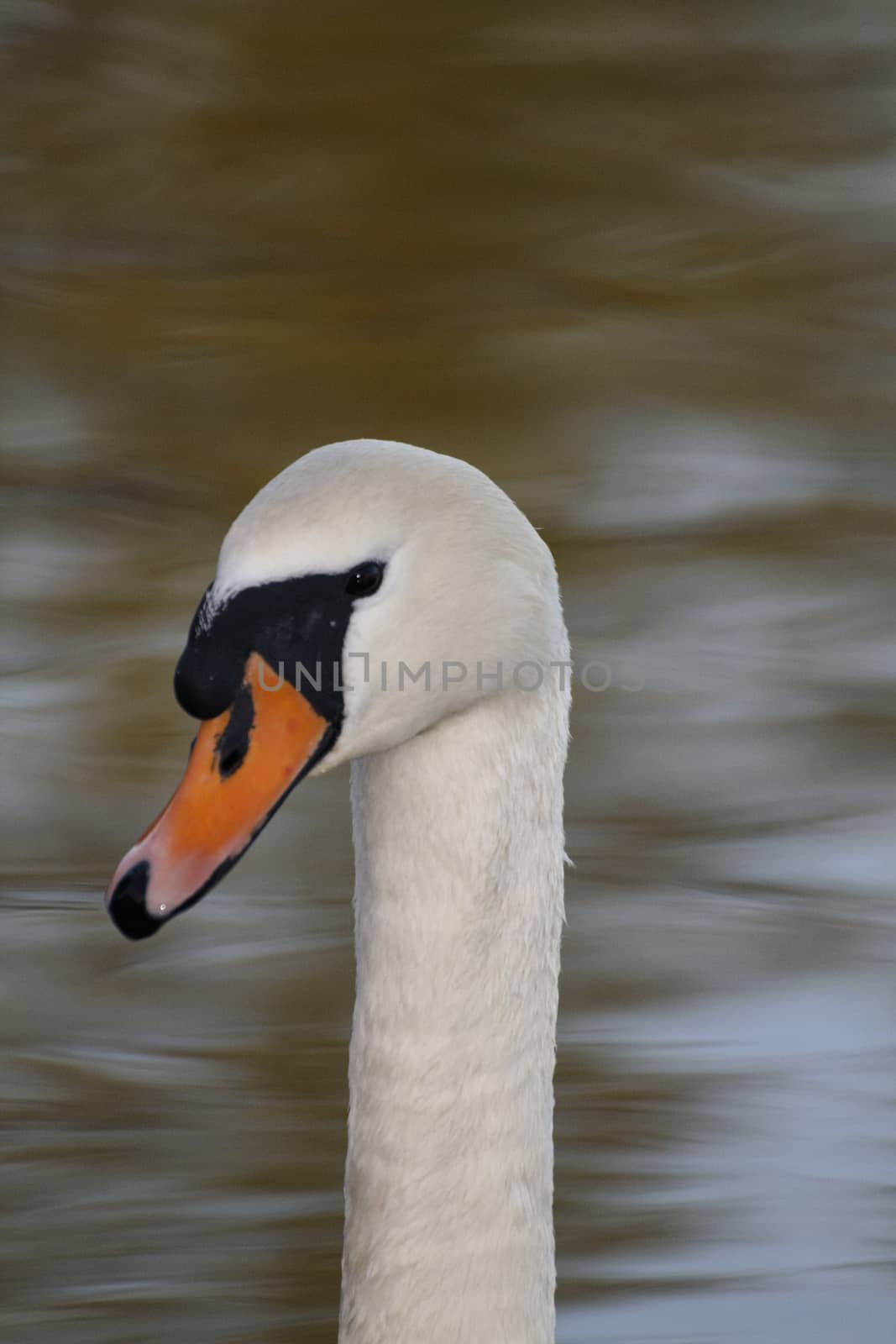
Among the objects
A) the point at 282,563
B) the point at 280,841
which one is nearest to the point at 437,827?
the point at 282,563

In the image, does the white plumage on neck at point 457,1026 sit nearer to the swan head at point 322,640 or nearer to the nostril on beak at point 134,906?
the swan head at point 322,640

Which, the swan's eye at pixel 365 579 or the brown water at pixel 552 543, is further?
the brown water at pixel 552 543

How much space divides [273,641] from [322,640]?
4 centimetres

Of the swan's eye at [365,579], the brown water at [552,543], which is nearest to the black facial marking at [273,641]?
the swan's eye at [365,579]

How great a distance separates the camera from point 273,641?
1.81m

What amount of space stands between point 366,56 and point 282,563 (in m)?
5.94

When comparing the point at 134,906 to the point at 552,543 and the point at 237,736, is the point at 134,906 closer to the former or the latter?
the point at 237,736

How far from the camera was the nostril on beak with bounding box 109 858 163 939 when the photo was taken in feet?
5.82

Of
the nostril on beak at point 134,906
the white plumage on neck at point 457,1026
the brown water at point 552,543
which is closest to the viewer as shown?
the nostril on beak at point 134,906

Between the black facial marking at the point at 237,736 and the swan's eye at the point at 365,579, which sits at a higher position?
the swan's eye at the point at 365,579

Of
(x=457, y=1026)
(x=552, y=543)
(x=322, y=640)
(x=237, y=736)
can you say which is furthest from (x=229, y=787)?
(x=552, y=543)

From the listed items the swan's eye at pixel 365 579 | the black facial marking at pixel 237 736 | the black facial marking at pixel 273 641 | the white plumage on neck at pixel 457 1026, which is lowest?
the white plumage on neck at pixel 457 1026

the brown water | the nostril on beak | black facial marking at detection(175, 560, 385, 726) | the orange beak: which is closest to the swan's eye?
black facial marking at detection(175, 560, 385, 726)

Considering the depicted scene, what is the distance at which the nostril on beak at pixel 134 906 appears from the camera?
5.82ft
